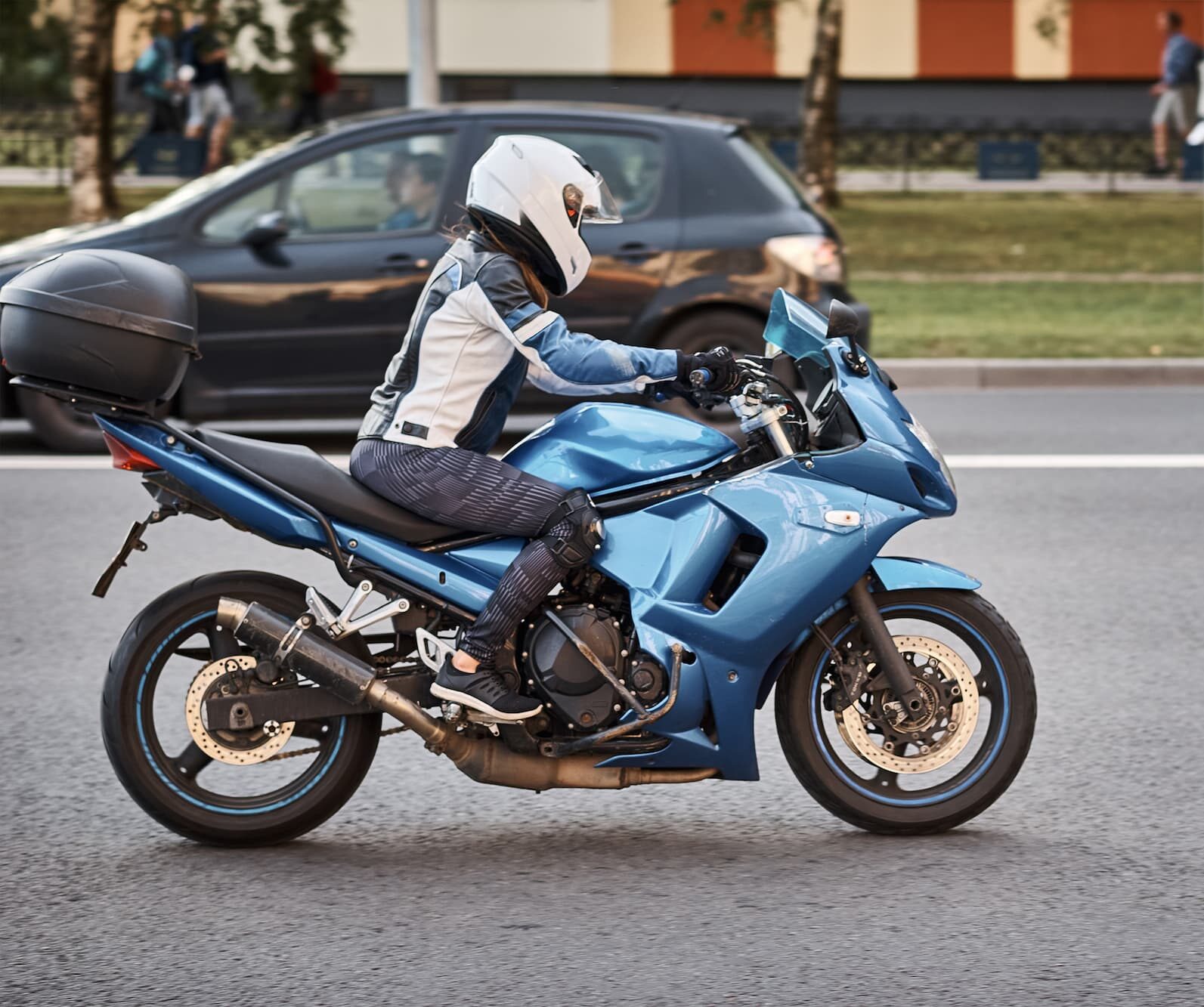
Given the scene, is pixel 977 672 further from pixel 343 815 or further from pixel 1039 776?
pixel 343 815

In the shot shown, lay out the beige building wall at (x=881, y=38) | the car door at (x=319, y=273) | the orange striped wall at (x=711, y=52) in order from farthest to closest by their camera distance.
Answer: the beige building wall at (x=881, y=38) → the orange striped wall at (x=711, y=52) → the car door at (x=319, y=273)

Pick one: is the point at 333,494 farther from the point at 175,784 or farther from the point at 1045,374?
the point at 1045,374

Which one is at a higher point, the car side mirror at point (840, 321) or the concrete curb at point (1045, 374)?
the car side mirror at point (840, 321)

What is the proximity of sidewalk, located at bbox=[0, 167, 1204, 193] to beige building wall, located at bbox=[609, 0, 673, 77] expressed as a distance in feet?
35.9

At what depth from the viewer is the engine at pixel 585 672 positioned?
4.35m

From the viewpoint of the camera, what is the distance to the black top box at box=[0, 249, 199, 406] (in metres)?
4.29

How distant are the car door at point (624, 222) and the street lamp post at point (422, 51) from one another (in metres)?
4.70

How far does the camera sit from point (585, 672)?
4.35 metres

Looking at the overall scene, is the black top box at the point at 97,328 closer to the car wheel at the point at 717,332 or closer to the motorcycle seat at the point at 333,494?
the motorcycle seat at the point at 333,494

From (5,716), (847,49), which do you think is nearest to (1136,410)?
(5,716)

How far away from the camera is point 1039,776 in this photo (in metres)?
5.04

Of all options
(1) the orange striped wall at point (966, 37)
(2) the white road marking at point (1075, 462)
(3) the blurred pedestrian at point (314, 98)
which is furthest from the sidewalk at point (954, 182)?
(2) the white road marking at point (1075, 462)

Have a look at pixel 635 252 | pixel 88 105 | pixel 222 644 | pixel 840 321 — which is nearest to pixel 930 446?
pixel 840 321

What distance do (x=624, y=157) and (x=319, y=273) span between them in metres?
1.66
